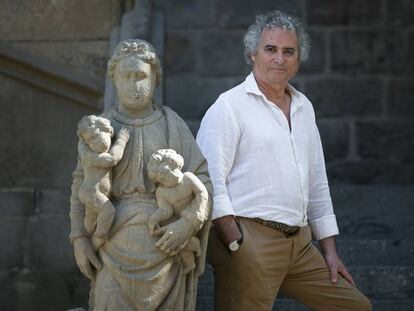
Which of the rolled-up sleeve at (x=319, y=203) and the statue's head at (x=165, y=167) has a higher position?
→ the statue's head at (x=165, y=167)

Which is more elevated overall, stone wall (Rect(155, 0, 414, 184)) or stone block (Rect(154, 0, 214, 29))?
stone block (Rect(154, 0, 214, 29))

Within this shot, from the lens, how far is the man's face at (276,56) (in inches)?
222

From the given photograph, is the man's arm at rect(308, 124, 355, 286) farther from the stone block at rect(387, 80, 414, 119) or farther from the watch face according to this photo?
the stone block at rect(387, 80, 414, 119)

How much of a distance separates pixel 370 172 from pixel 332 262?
2.88 m

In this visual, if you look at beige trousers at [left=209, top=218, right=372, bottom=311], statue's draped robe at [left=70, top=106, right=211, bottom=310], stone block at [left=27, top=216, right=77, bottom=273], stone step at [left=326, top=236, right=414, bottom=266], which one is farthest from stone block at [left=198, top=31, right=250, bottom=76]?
statue's draped robe at [left=70, top=106, right=211, bottom=310]

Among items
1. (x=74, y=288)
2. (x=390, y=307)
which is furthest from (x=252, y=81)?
(x=74, y=288)

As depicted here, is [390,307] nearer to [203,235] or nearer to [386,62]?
[203,235]

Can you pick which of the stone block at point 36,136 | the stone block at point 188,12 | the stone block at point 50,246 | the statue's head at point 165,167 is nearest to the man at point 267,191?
the statue's head at point 165,167

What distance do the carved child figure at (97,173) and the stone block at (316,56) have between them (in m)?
3.43

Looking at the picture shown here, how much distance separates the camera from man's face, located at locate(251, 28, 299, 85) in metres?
5.63

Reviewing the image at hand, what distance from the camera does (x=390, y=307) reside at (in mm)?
6578

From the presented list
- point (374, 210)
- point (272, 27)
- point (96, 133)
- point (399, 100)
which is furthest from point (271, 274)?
point (399, 100)

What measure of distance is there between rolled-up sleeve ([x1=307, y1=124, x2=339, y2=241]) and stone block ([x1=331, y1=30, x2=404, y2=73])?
2.76 meters

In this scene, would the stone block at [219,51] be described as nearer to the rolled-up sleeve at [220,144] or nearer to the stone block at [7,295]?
the stone block at [7,295]
